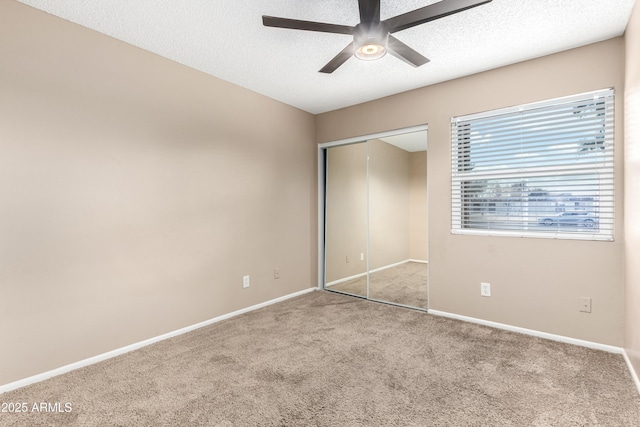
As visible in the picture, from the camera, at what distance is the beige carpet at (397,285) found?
148 inches

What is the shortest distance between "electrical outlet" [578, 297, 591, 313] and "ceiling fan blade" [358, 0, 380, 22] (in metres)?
2.72

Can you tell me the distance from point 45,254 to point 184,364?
1.24m

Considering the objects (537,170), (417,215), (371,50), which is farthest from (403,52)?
(417,215)

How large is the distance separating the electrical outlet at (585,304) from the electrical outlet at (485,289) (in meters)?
0.68

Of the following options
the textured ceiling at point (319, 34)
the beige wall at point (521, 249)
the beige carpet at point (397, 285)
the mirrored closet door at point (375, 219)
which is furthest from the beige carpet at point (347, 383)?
the textured ceiling at point (319, 34)

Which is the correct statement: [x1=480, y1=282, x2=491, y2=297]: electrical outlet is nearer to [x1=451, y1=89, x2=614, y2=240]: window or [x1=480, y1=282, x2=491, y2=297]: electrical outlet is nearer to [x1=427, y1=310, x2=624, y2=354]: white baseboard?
[x1=427, y1=310, x2=624, y2=354]: white baseboard

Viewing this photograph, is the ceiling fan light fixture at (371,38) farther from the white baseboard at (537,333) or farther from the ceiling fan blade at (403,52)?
the white baseboard at (537,333)

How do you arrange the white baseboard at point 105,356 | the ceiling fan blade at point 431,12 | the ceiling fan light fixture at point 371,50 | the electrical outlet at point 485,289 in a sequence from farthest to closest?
1. the electrical outlet at point 485,289
2. the white baseboard at point 105,356
3. the ceiling fan light fixture at point 371,50
4. the ceiling fan blade at point 431,12

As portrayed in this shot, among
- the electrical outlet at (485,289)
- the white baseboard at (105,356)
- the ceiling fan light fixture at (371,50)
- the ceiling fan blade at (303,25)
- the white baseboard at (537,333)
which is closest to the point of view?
the ceiling fan blade at (303,25)

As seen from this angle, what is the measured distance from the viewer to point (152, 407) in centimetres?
180

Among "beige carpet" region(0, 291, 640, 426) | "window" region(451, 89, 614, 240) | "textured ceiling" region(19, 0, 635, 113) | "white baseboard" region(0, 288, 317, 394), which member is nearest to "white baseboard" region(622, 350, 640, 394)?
"beige carpet" region(0, 291, 640, 426)

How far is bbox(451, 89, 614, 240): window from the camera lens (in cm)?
250

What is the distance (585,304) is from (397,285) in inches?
77.6

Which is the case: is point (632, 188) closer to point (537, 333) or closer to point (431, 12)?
point (537, 333)
